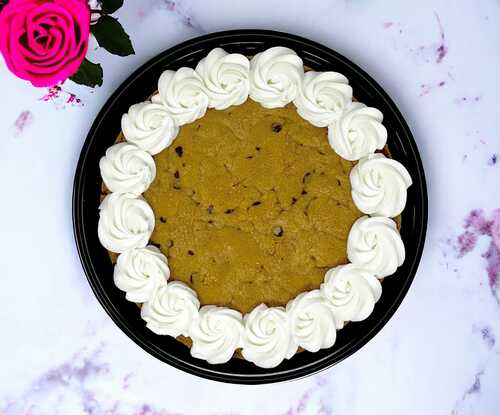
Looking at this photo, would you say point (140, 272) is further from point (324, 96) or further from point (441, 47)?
point (441, 47)

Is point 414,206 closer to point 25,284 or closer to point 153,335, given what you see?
point 153,335

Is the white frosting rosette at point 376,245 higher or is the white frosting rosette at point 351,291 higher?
the white frosting rosette at point 376,245

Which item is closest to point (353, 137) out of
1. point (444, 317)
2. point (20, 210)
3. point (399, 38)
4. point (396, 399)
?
point (399, 38)

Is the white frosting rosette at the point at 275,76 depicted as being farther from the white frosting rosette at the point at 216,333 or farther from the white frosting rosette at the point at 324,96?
the white frosting rosette at the point at 216,333

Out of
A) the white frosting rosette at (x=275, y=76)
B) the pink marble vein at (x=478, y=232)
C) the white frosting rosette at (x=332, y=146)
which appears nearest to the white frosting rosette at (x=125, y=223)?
the white frosting rosette at (x=332, y=146)

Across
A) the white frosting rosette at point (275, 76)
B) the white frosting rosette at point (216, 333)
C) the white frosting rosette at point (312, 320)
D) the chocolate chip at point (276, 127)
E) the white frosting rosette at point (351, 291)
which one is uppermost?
the white frosting rosette at point (275, 76)

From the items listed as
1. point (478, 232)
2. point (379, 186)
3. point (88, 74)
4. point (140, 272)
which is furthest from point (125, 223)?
point (478, 232)
